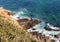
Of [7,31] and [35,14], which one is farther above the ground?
[7,31]

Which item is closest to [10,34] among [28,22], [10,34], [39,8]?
[10,34]

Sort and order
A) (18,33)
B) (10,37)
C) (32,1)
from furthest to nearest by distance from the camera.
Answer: (32,1)
(18,33)
(10,37)

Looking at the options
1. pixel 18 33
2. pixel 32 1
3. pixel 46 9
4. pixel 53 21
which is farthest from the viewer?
pixel 32 1

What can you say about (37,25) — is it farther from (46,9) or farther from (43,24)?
(46,9)

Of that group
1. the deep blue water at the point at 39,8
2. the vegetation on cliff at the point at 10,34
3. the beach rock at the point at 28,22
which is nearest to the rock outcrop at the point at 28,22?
the beach rock at the point at 28,22

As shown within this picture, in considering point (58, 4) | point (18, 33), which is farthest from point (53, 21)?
point (18, 33)

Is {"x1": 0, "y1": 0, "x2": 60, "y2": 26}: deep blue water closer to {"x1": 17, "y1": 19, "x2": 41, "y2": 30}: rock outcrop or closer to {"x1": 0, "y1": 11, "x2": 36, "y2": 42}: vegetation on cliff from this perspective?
{"x1": 17, "y1": 19, "x2": 41, "y2": 30}: rock outcrop

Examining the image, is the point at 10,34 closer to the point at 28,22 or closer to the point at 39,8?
the point at 28,22

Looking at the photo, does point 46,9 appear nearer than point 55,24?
No

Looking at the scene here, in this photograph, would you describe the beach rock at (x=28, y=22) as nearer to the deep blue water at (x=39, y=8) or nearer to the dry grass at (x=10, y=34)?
the deep blue water at (x=39, y=8)
